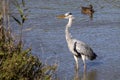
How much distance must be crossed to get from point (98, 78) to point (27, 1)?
27.1 feet

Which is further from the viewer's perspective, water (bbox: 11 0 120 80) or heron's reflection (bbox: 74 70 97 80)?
water (bbox: 11 0 120 80)

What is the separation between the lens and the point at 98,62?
33.2 feet

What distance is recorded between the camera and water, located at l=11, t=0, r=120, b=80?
9297 millimetres

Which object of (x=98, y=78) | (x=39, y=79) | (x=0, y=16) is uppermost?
(x=0, y=16)

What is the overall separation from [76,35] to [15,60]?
7.57 meters

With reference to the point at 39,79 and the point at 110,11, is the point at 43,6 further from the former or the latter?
Answer: the point at 39,79

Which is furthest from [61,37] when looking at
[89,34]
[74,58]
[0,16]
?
[0,16]

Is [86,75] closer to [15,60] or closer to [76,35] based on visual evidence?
[76,35]

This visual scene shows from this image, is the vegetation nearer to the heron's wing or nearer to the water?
the water

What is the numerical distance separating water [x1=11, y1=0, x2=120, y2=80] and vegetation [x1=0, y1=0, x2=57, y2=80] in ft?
6.33

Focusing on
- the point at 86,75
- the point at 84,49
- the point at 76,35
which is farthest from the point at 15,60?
the point at 76,35

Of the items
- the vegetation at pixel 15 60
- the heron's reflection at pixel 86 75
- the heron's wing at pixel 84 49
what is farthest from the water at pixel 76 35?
the vegetation at pixel 15 60

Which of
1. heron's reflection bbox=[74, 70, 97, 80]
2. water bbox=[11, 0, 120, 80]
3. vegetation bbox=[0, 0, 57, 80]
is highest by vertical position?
vegetation bbox=[0, 0, 57, 80]

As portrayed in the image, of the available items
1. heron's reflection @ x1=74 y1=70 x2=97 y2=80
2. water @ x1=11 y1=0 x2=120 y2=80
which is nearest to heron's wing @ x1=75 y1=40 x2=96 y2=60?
water @ x1=11 y1=0 x2=120 y2=80
